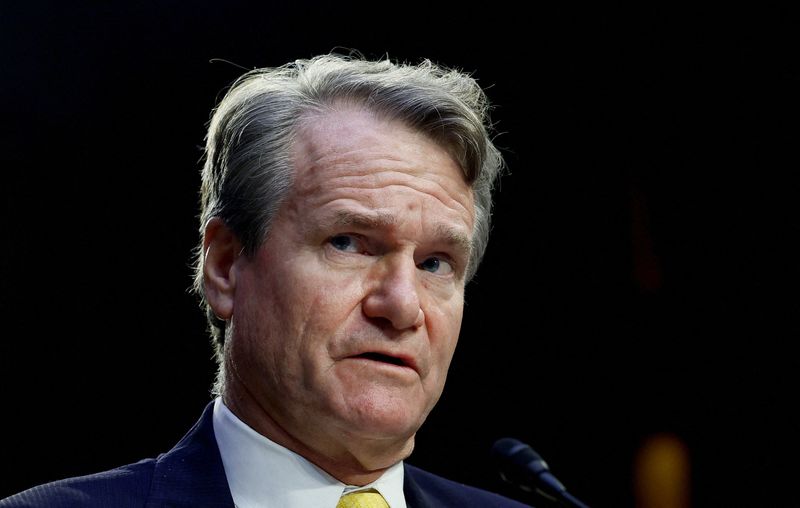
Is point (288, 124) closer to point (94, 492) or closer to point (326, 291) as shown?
point (326, 291)

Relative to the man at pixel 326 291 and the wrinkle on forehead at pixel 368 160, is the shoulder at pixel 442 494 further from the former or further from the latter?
the wrinkle on forehead at pixel 368 160

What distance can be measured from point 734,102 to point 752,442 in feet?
4.34

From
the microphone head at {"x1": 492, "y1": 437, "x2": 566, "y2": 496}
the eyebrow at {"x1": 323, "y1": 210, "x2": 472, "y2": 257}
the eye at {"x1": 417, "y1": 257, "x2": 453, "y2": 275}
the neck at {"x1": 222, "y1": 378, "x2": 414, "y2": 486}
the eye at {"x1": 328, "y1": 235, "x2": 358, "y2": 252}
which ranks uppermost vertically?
the eyebrow at {"x1": 323, "y1": 210, "x2": 472, "y2": 257}

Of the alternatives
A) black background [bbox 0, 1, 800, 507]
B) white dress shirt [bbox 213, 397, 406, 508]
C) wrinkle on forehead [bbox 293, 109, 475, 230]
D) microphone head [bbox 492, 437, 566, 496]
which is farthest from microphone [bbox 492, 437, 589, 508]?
black background [bbox 0, 1, 800, 507]

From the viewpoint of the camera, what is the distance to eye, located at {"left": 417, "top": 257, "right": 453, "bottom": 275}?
1904 millimetres

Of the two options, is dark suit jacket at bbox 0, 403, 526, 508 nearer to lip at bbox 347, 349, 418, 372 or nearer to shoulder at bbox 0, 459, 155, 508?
shoulder at bbox 0, 459, 155, 508

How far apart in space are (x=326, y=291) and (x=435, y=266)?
28 centimetres

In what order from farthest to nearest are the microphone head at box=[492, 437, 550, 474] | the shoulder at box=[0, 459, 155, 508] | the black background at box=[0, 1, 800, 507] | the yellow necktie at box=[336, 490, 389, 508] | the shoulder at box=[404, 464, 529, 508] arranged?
the black background at box=[0, 1, 800, 507]
the shoulder at box=[404, 464, 529, 508]
the microphone head at box=[492, 437, 550, 474]
the yellow necktie at box=[336, 490, 389, 508]
the shoulder at box=[0, 459, 155, 508]

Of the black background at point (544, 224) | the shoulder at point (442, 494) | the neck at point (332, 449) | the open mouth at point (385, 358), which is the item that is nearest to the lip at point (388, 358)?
the open mouth at point (385, 358)

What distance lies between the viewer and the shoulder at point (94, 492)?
1.71 meters

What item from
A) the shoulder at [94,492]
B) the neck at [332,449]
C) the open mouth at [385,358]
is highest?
the open mouth at [385,358]

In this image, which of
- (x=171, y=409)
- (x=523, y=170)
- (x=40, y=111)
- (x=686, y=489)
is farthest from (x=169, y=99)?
(x=686, y=489)

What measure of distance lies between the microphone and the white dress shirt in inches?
13.6

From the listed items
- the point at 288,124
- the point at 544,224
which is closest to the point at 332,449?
the point at 288,124
